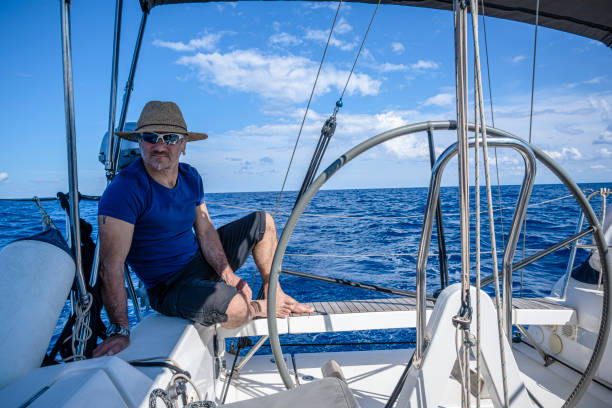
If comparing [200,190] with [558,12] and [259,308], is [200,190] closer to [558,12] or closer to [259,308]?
[259,308]

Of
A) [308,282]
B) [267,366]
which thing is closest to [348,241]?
[308,282]

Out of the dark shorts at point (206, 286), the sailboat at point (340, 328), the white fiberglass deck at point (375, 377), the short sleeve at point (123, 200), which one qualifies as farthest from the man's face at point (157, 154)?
the white fiberglass deck at point (375, 377)

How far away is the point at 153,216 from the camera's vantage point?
137 cm

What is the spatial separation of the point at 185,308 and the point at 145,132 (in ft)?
2.25

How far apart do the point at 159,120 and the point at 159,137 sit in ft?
0.25

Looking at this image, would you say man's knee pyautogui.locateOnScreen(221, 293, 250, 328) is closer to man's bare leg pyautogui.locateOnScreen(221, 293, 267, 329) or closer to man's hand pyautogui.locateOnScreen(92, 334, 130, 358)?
man's bare leg pyautogui.locateOnScreen(221, 293, 267, 329)

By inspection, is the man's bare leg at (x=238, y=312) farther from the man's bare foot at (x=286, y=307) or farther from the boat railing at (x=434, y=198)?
the boat railing at (x=434, y=198)

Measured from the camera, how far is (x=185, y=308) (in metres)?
1.28

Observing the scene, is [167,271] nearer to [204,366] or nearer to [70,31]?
[204,366]

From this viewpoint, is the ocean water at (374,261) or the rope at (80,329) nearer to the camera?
the rope at (80,329)

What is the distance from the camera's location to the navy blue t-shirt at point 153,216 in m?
1.26

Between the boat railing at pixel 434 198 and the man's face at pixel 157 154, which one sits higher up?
the man's face at pixel 157 154

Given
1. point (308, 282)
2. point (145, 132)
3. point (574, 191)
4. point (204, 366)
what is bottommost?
point (308, 282)

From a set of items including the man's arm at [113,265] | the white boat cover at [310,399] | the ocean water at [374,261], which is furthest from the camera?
the ocean water at [374,261]
